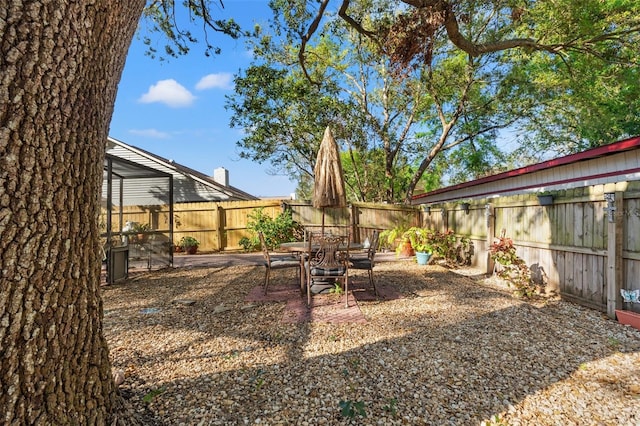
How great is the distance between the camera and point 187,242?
1196 cm

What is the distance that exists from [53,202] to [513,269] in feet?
19.8

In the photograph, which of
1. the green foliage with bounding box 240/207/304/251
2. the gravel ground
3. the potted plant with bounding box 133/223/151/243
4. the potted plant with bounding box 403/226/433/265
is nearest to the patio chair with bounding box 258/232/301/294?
the gravel ground

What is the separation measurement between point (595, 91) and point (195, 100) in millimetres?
17109

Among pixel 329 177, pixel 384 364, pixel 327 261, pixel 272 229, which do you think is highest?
pixel 329 177

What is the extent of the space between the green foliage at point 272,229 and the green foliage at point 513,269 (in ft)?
23.3

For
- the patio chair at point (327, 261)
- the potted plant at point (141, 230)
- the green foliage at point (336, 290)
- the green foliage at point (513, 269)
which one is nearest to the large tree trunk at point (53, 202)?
the patio chair at point (327, 261)

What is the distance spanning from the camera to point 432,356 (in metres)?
2.88

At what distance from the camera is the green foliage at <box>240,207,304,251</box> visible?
11484mm

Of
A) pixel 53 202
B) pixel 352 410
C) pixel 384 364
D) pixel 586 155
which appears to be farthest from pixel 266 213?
pixel 53 202

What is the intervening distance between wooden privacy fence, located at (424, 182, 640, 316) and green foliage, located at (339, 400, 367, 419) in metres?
3.66

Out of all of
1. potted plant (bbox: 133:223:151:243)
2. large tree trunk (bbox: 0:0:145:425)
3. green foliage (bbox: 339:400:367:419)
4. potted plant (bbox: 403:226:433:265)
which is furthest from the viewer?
potted plant (bbox: 403:226:433:265)

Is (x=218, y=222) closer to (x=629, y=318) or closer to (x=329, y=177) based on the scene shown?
(x=329, y=177)

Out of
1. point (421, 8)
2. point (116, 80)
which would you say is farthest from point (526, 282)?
point (116, 80)

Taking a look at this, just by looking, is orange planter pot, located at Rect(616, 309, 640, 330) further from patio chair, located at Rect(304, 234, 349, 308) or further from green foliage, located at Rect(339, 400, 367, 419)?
green foliage, located at Rect(339, 400, 367, 419)
